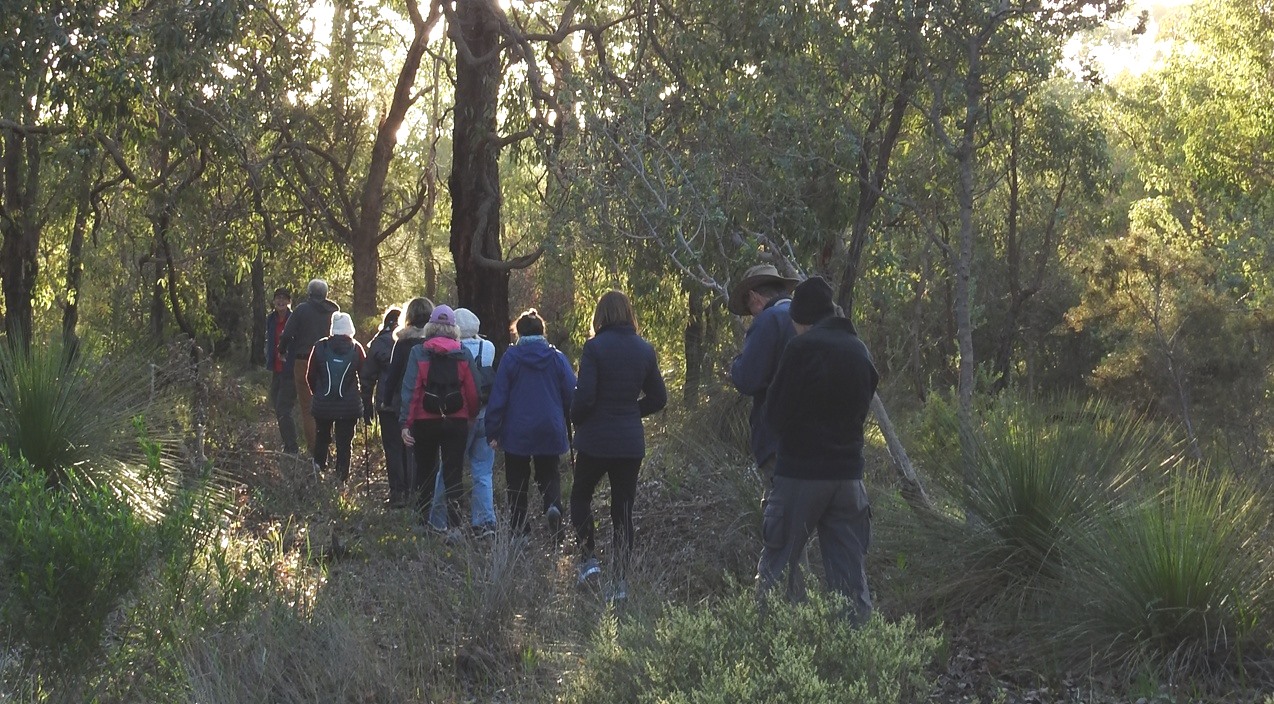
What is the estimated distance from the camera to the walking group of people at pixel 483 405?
849 centimetres

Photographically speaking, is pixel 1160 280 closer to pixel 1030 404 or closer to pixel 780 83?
pixel 780 83

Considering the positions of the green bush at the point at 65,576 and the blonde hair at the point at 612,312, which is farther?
the blonde hair at the point at 612,312

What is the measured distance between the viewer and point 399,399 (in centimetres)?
1077

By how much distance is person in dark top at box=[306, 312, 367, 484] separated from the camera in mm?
12031

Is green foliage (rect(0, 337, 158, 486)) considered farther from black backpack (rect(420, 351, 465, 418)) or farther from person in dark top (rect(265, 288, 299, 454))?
person in dark top (rect(265, 288, 299, 454))

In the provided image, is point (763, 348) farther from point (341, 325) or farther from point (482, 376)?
point (341, 325)

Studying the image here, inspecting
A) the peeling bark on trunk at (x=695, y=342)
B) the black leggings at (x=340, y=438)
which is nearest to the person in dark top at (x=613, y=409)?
the black leggings at (x=340, y=438)

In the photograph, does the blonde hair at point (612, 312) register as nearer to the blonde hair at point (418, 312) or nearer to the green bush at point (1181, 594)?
the blonde hair at point (418, 312)

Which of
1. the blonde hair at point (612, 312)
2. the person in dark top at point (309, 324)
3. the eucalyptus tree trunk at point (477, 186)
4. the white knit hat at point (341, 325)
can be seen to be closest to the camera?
the blonde hair at point (612, 312)

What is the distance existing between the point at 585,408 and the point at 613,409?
0.58 ft

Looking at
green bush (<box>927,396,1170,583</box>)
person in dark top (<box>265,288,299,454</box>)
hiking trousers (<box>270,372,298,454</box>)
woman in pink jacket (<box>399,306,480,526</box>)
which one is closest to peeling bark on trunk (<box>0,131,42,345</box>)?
person in dark top (<box>265,288,299,454</box>)

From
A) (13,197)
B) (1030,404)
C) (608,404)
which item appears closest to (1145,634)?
(1030,404)

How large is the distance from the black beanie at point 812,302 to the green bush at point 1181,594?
5.78 feet

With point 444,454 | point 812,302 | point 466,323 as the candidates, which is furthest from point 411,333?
point 812,302
